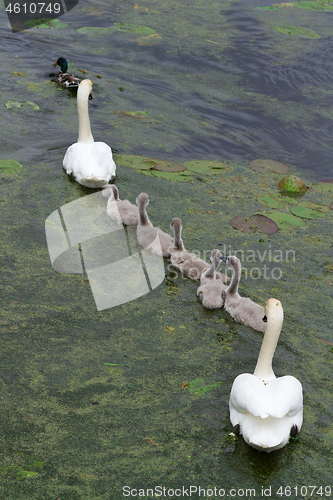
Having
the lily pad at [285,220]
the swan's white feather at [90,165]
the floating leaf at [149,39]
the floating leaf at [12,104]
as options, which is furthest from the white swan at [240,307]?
the floating leaf at [149,39]

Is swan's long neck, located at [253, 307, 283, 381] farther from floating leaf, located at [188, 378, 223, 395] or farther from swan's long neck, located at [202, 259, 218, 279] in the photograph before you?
swan's long neck, located at [202, 259, 218, 279]

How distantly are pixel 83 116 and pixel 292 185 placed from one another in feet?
8.43

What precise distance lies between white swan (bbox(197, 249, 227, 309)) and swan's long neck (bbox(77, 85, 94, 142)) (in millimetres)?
2435

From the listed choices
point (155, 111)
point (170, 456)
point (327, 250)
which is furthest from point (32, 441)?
point (155, 111)

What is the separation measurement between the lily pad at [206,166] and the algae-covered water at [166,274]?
27mm

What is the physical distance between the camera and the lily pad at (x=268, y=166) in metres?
7.12

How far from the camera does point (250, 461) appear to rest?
3.24 metres

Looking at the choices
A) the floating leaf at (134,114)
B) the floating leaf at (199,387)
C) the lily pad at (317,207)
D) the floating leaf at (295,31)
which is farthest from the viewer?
the floating leaf at (295,31)

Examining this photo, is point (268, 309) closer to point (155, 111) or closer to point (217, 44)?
point (155, 111)

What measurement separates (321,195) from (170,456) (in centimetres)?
435

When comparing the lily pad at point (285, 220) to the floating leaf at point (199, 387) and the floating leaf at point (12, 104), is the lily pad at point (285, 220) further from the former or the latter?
the floating leaf at point (12, 104)

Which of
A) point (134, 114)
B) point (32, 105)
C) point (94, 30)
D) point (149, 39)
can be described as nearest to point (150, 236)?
point (134, 114)

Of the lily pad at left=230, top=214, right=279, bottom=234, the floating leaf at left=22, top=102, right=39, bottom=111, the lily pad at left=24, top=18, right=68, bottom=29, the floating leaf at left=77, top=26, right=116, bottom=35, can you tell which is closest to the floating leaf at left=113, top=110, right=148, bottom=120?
the floating leaf at left=22, top=102, right=39, bottom=111

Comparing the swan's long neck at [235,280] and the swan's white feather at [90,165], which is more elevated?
the swan's white feather at [90,165]
